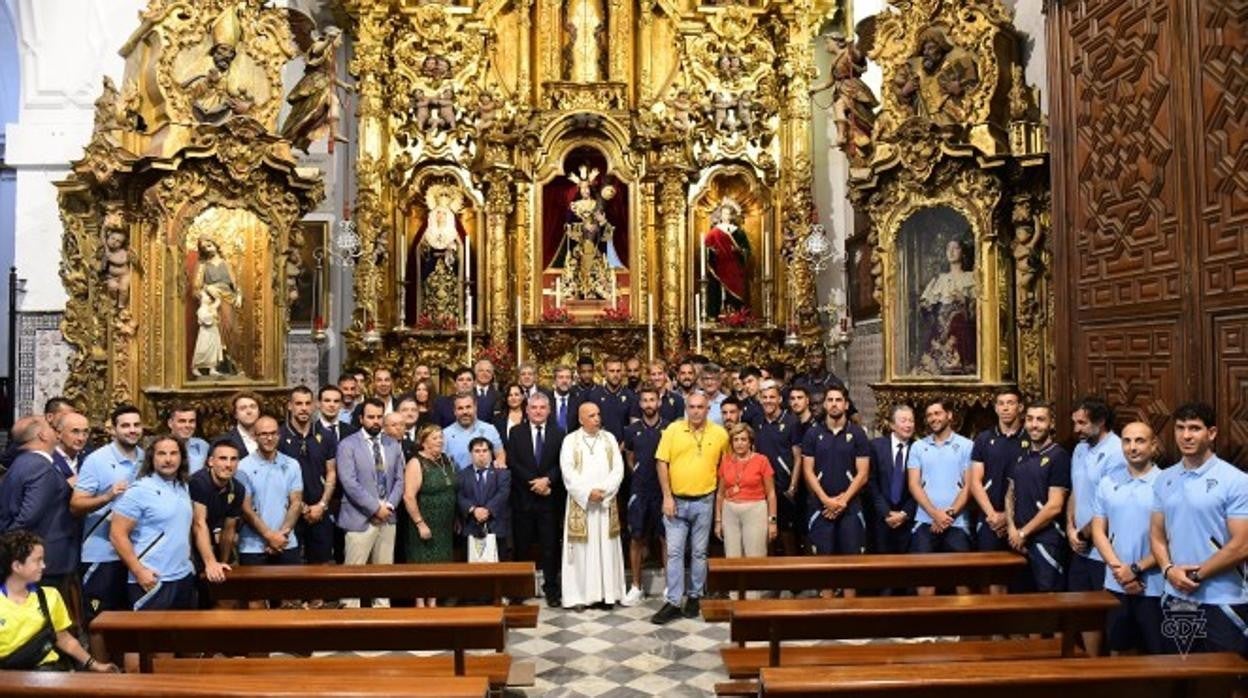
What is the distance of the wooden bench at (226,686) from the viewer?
3529mm

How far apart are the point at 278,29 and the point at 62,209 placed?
9.34ft

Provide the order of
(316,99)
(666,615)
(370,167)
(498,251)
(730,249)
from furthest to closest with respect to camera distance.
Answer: (730,249) < (498,251) < (370,167) < (316,99) < (666,615)

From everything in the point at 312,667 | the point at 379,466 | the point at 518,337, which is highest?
the point at 518,337

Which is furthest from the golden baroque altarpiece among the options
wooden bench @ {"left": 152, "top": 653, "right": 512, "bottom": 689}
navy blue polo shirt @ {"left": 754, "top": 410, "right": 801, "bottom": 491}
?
wooden bench @ {"left": 152, "top": 653, "right": 512, "bottom": 689}

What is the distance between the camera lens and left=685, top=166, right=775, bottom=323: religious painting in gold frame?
532 inches

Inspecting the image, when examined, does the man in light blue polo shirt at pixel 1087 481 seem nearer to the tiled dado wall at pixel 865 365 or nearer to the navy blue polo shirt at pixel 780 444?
the navy blue polo shirt at pixel 780 444

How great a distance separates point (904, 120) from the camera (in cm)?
923

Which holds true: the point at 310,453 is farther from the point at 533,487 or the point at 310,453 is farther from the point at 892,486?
the point at 892,486

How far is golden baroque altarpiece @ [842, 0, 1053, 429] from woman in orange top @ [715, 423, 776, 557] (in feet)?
7.95

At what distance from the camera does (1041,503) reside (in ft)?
20.0

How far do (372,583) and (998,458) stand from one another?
4.24 metres

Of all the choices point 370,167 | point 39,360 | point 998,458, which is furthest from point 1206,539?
point 370,167

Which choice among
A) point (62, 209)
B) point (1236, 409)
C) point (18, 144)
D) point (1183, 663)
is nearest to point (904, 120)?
point (1236, 409)

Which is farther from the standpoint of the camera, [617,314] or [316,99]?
[617,314]
